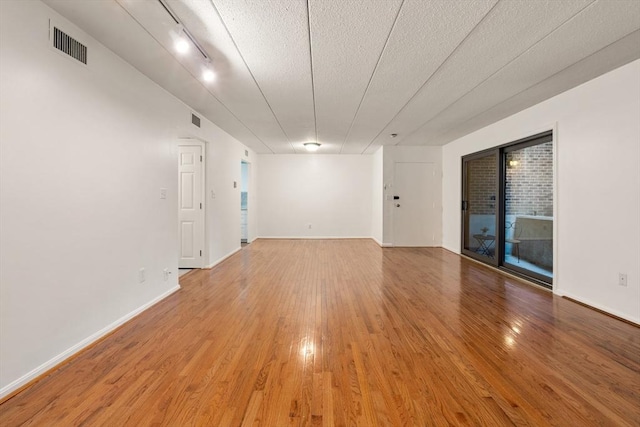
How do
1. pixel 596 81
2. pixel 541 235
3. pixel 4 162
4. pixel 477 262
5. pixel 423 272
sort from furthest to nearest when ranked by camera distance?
pixel 477 262 → pixel 423 272 → pixel 541 235 → pixel 596 81 → pixel 4 162

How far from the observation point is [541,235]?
4.03m

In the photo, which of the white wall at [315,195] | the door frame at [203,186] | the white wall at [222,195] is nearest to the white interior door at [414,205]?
the white wall at [315,195]

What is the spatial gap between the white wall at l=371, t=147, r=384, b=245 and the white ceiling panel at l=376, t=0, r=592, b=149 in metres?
3.45


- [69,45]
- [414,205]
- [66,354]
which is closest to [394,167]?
[414,205]

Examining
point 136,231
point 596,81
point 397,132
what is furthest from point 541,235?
point 136,231

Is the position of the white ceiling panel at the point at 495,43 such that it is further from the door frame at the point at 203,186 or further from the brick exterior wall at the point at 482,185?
the door frame at the point at 203,186

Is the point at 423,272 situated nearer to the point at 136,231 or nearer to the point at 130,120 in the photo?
the point at 136,231

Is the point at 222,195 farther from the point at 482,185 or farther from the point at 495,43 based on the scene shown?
the point at 482,185

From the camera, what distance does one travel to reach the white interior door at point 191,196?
473cm

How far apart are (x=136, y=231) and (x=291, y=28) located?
8.04 ft

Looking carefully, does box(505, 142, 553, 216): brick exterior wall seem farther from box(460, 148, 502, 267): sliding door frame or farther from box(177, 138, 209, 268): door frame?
box(177, 138, 209, 268): door frame

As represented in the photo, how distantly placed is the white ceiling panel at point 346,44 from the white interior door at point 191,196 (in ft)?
7.57

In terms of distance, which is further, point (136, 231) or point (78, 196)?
point (136, 231)

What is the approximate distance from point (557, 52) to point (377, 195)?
5.22 metres
